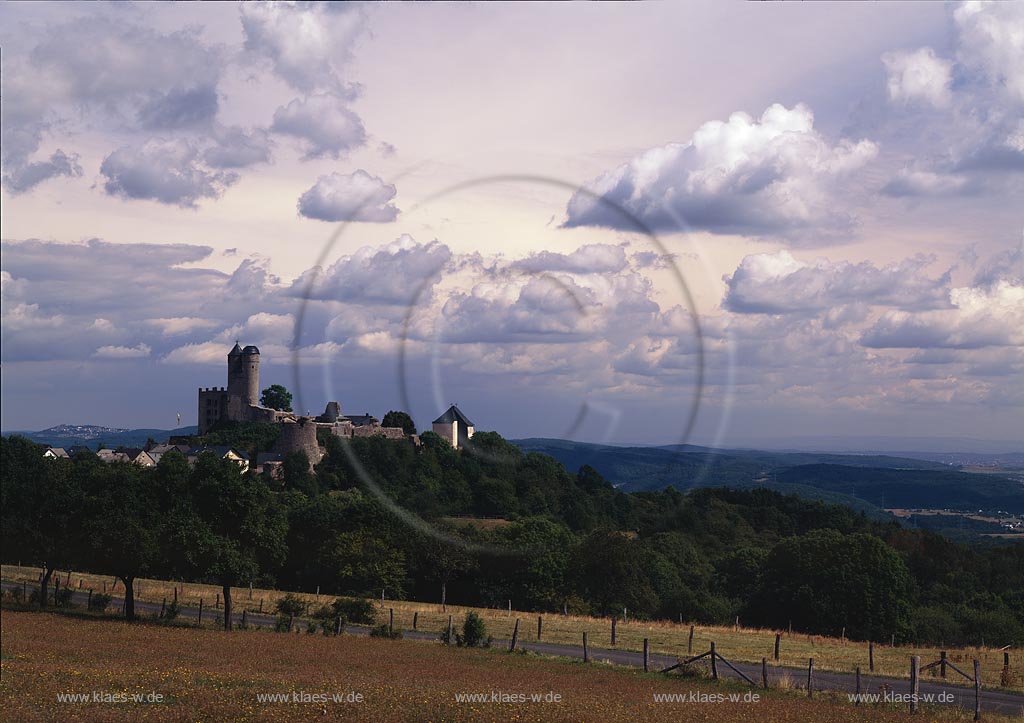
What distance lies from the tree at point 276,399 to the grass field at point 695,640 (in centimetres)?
12894

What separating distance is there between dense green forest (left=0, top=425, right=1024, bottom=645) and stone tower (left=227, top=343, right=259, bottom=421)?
2412 inches

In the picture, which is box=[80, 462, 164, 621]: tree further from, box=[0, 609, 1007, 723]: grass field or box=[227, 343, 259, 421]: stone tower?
box=[227, 343, 259, 421]: stone tower

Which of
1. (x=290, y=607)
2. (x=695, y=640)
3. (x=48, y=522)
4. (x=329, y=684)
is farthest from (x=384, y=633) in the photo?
(x=48, y=522)

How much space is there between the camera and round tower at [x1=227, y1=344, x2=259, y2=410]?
188750 mm

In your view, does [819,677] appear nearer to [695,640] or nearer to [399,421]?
[695,640]

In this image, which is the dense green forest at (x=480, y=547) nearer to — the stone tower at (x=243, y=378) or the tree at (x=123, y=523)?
the tree at (x=123, y=523)

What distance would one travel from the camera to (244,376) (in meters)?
190

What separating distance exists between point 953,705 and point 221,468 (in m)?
33.0

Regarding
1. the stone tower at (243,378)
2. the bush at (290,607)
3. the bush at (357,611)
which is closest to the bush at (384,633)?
the bush at (357,611)

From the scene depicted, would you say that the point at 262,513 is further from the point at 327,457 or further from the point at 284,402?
the point at 284,402

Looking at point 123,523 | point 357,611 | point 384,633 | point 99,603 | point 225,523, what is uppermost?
point 225,523

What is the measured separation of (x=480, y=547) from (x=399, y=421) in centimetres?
9008

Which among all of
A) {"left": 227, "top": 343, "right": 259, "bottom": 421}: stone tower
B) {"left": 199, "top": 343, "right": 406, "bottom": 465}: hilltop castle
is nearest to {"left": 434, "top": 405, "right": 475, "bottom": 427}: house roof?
{"left": 199, "top": 343, "right": 406, "bottom": 465}: hilltop castle

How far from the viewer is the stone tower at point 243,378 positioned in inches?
7397
